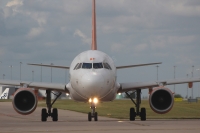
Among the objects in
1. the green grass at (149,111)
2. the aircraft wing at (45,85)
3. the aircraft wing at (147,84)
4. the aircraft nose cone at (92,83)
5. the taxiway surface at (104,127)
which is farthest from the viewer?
the green grass at (149,111)

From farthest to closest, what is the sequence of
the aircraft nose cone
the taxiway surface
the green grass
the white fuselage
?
the green grass, the white fuselage, the aircraft nose cone, the taxiway surface

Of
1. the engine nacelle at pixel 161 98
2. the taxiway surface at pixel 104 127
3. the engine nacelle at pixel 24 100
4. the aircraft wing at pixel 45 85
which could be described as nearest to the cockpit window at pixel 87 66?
the taxiway surface at pixel 104 127

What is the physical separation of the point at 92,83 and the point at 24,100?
198 inches

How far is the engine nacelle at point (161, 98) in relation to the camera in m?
32.8

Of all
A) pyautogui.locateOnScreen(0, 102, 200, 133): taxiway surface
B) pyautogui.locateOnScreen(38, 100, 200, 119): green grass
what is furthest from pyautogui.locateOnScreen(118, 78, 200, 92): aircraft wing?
pyautogui.locateOnScreen(38, 100, 200, 119): green grass

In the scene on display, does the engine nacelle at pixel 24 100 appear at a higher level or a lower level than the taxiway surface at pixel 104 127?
higher

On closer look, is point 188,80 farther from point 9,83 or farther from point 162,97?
point 9,83

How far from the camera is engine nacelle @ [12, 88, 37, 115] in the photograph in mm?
32469

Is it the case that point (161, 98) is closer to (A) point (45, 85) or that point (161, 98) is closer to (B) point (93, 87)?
(B) point (93, 87)

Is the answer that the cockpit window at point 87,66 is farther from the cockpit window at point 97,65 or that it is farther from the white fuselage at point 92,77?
the cockpit window at point 97,65

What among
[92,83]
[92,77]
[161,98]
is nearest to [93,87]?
[92,83]

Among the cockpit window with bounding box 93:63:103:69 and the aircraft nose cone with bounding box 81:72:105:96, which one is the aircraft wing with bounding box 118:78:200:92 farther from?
the aircraft nose cone with bounding box 81:72:105:96

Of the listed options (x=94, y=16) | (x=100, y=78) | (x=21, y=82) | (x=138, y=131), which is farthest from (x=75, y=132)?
(x=94, y=16)

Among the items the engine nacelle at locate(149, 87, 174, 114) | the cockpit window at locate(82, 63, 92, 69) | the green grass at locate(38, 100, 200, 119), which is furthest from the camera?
the green grass at locate(38, 100, 200, 119)
